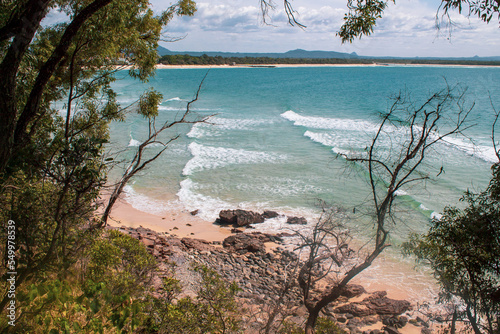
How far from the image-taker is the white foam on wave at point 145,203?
17547 mm

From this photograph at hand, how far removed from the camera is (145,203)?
724 inches

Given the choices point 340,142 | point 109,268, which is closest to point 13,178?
point 109,268

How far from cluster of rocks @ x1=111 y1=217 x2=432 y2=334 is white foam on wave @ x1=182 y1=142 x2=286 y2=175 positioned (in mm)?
9315

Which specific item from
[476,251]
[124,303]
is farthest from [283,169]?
[124,303]

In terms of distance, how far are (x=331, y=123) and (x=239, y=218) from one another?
78.6 feet

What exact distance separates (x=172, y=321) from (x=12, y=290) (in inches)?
86.4

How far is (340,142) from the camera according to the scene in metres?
28.7

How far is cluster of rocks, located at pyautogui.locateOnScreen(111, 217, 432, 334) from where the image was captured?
10078mm

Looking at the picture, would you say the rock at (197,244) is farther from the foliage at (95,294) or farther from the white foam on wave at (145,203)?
the foliage at (95,294)

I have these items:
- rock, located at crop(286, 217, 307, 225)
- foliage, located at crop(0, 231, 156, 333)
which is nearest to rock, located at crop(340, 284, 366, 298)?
rock, located at crop(286, 217, 307, 225)

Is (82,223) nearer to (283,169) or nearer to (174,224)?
(174,224)

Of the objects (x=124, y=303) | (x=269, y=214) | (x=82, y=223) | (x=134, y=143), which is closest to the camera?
(x=124, y=303)

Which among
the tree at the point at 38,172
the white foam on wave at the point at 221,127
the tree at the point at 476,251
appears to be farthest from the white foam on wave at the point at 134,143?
the tree at the point at 476,251

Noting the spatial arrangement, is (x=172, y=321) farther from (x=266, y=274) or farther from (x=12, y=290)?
(x=266, y=274)
